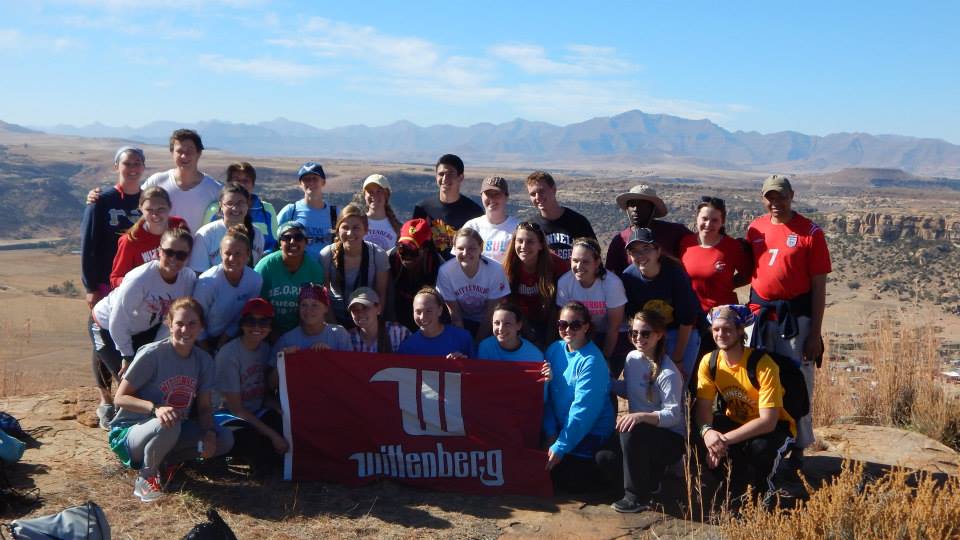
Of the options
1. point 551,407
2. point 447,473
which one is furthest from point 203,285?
point 551,407

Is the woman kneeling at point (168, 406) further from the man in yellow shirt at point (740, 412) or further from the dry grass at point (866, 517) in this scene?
the dry grass at point (866, 517)

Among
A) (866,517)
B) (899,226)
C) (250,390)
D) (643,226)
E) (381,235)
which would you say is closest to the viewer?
(866,517)

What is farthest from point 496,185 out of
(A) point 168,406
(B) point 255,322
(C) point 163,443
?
(C) point 163,443

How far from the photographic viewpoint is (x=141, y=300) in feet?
18.2

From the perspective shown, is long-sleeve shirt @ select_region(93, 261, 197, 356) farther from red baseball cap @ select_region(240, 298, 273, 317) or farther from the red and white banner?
the red and white banner

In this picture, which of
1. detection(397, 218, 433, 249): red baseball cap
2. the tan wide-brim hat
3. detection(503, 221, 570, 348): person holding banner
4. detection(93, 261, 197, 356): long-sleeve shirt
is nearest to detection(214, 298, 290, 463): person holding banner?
detection(93, 261, 197, 356): long-sleeve shirt

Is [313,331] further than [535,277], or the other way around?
[535,277]

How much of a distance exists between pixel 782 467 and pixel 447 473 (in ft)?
8.68

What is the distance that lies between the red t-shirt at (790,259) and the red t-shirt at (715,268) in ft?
0.56

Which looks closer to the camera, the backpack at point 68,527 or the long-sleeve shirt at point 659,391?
the backpack at point 68,527

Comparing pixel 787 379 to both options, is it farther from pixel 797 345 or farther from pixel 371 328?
pixel 371 328

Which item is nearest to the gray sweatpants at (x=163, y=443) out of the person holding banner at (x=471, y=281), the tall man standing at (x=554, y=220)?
the person holding banner at (x=471, y=281)

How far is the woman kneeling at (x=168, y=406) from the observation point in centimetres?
526

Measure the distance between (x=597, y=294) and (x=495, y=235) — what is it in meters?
1.20
